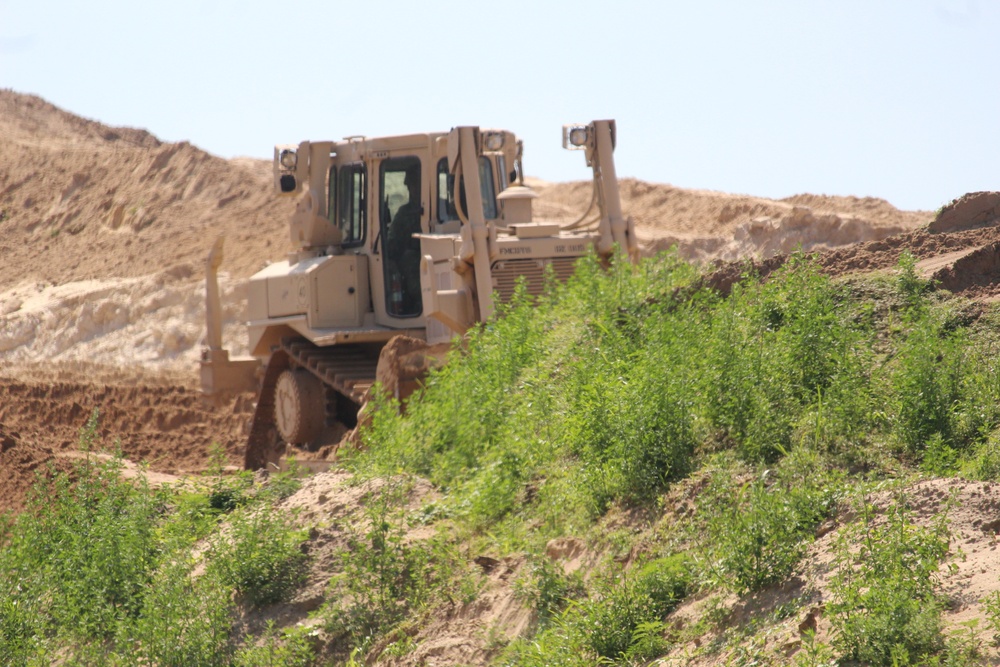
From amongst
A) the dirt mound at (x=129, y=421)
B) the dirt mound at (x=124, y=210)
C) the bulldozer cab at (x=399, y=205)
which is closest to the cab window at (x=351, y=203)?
the bulldozer cab at (x=399, y=205)

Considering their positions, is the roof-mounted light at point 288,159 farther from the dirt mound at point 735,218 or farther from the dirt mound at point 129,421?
the dirt mound at point 735,218

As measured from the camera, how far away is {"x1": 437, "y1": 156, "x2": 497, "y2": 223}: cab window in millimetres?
13156

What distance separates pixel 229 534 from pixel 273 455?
235 inches

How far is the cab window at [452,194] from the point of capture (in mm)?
13156

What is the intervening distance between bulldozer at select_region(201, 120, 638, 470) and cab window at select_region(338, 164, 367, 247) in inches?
0.6

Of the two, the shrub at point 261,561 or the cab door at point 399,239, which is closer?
the shrub at point 261,561

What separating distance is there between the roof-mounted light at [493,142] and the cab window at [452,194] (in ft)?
1.29

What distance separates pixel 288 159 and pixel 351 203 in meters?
0.88

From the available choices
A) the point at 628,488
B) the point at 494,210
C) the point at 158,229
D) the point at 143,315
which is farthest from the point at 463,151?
the point at 158,229

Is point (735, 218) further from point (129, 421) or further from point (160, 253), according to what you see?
point (129, 421)

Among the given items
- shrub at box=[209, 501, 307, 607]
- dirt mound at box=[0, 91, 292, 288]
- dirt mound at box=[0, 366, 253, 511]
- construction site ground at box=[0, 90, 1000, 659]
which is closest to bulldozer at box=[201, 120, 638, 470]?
construction site ground at box=[0, 90, 1000, 659]

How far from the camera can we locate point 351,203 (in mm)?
13984

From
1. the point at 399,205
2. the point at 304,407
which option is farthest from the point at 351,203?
the point at 304,407

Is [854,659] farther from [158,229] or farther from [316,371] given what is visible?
[158,229]
